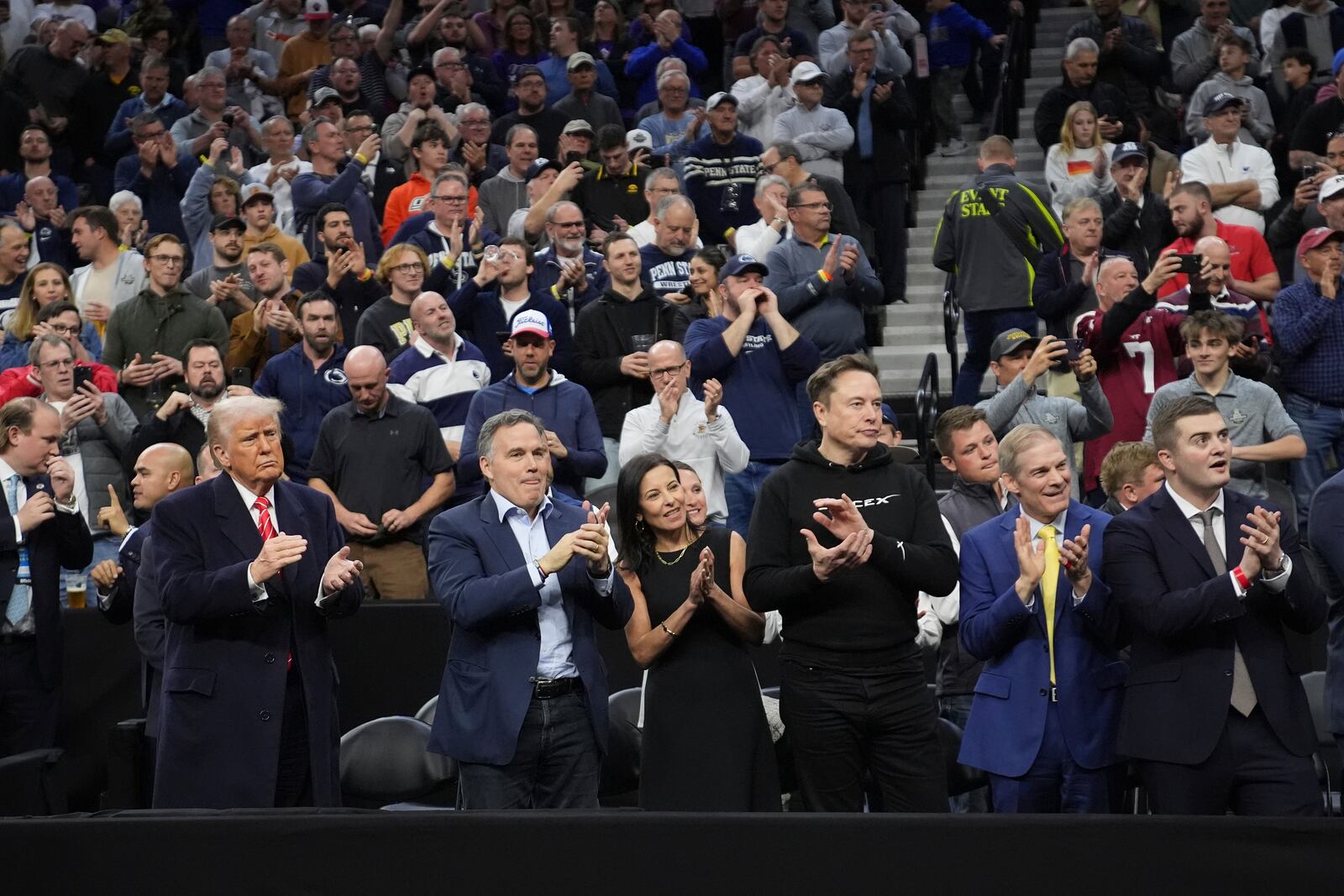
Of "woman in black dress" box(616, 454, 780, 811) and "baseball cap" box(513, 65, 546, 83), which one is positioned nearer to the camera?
"woman in black dress" box(616, 454, 780, 811)

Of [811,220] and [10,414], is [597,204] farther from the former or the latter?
[10,414]

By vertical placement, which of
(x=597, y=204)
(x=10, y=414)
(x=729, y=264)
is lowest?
(x=10, y=414)

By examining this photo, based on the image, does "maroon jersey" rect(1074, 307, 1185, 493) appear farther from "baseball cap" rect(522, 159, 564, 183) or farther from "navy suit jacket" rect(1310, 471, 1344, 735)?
"baseball cap" rect(522, 159, 564, 183)

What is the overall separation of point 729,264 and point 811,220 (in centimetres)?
81

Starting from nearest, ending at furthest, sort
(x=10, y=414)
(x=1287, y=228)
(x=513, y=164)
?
(x=10, y=414), (x=1287, y=228), (x=513, y=164)

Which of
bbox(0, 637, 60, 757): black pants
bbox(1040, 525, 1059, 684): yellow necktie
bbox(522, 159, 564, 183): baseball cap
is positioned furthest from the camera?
bbox(522, 159, 564, 183): baseball cap

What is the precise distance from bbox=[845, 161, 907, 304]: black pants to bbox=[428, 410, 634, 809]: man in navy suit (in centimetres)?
709

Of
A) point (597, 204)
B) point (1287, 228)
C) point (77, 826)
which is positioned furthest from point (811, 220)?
point (77, 826)

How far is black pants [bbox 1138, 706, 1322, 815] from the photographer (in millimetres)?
5184

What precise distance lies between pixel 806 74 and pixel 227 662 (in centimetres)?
758

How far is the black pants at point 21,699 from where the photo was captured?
751 centimetres

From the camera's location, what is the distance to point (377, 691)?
8.30 meters

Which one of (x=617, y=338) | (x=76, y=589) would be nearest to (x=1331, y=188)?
(x=617, y=338)

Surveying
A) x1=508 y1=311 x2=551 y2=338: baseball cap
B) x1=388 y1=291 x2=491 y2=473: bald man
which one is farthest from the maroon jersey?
x1=388 y1=291 x2=491 y2=473: bald man
